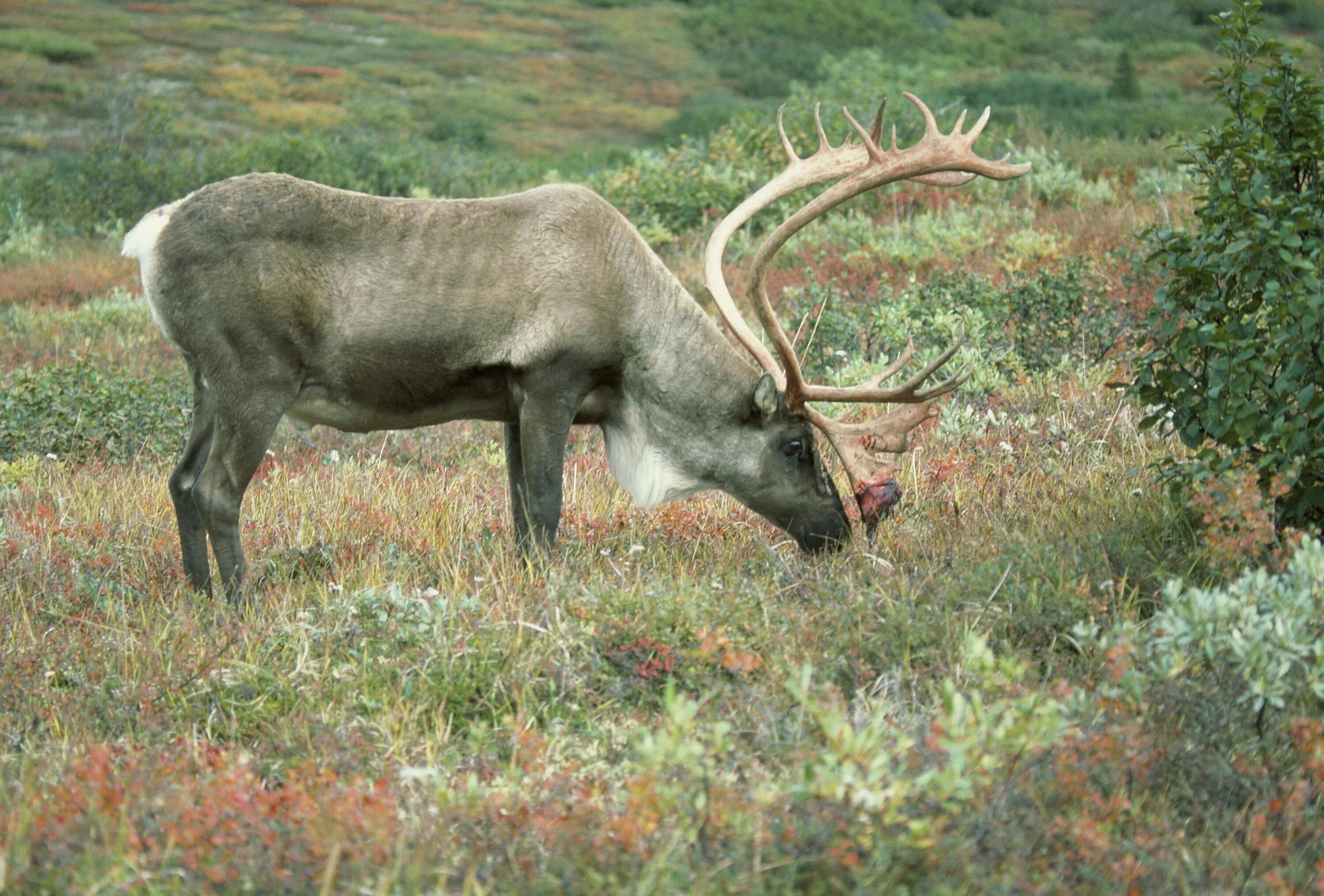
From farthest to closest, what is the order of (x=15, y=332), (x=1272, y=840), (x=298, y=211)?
1. (x=15, y=332)
2. (x=298, y=211)
3. (x=1272, y=840)

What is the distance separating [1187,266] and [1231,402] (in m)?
0.57

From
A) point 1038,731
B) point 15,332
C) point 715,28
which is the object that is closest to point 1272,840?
point 1038,731

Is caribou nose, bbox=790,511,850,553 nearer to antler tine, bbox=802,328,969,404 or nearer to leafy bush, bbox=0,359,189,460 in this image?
antler tine, bbox=802,328,969,404

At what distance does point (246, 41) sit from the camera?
35938 mm

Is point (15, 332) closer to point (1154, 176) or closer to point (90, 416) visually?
point (90, 416)

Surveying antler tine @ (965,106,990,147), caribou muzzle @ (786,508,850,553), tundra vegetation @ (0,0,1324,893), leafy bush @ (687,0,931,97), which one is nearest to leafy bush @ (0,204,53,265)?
tundra vegetation @ (0,0,1324,893)

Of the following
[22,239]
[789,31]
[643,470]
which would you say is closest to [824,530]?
[643,470]

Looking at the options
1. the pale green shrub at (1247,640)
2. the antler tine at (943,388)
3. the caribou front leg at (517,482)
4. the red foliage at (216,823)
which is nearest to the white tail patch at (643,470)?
the caribou front leg at (517,482)

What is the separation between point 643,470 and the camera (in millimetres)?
6355

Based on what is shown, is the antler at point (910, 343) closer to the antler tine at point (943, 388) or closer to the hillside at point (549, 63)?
the antler tine at point (943, 388)

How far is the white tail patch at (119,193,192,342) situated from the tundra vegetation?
127 centimetres

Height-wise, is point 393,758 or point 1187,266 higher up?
point 1187,266

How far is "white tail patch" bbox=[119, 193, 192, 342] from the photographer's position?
5.57 m

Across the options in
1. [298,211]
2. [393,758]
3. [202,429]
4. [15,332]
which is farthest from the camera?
[15,332]
